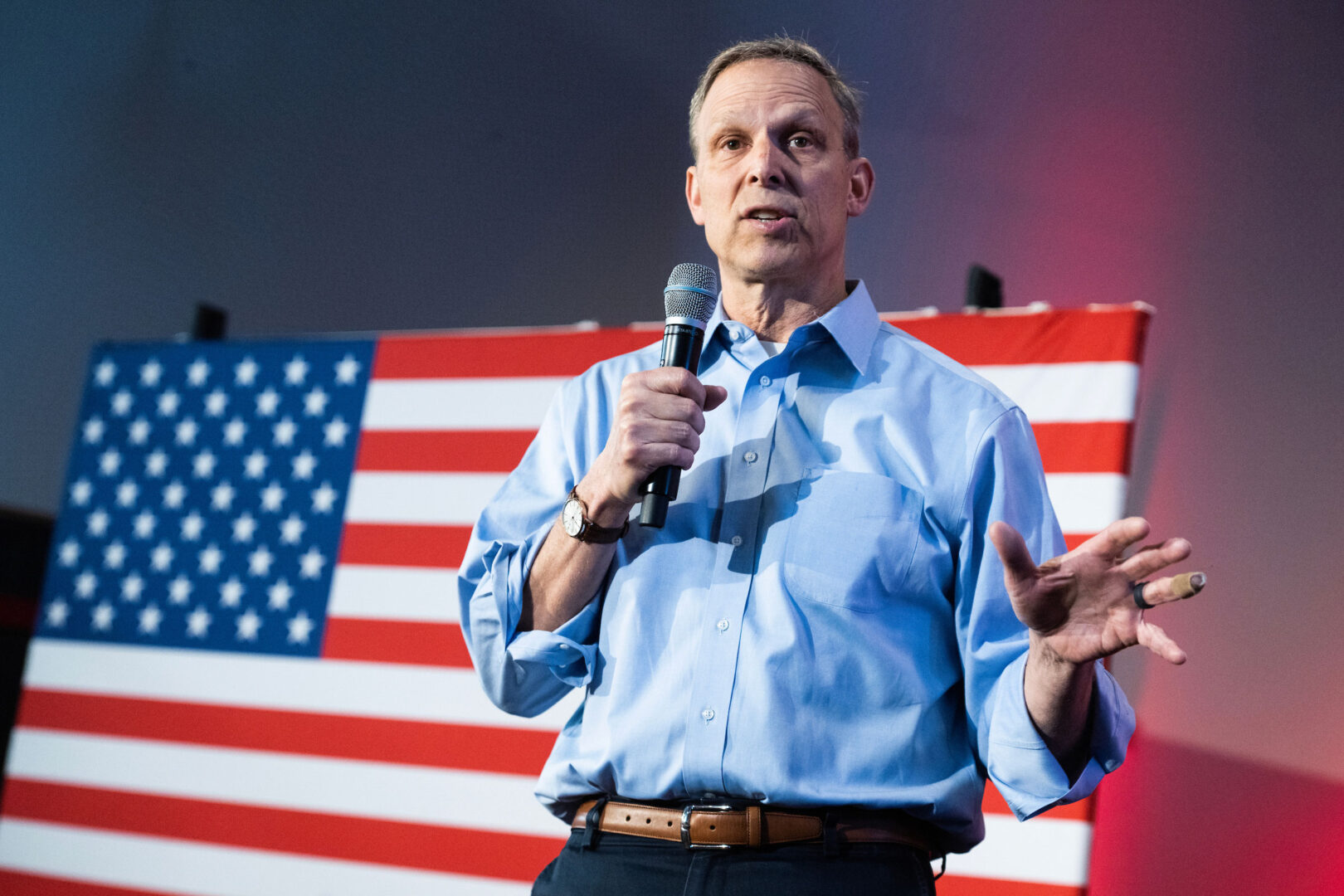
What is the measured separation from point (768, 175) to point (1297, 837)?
2.22m

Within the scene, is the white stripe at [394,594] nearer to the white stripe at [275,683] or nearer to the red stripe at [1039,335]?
the white stripe at [275,683]

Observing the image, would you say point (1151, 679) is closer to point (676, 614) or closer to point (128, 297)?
point (676, 614)

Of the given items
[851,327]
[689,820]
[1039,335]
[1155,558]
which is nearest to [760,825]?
[689,820]

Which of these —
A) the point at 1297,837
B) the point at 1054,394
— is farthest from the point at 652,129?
the point at 1297,837

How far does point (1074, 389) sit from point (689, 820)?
149 centimetres

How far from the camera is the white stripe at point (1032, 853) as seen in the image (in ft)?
6.79

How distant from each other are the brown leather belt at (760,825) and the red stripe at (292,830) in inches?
57.3

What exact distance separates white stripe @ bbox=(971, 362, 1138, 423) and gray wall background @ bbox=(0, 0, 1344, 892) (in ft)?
2.57

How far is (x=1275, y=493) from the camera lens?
2775 mm

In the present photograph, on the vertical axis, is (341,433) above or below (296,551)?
above

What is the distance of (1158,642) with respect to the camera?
86 cm

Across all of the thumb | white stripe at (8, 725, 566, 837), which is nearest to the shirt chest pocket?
the thumb

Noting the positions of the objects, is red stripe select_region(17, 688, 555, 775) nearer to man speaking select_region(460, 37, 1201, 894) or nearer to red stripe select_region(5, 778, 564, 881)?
red stripe select_region(5, 778, 564, 881)

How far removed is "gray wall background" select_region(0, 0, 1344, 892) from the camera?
2779 millimetres
